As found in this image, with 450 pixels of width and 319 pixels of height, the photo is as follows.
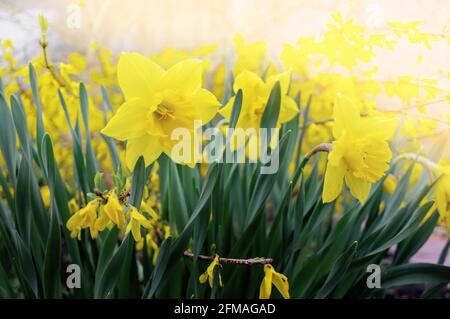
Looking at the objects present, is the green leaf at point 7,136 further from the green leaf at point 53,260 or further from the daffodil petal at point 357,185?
the daffodil petal at point 357,185

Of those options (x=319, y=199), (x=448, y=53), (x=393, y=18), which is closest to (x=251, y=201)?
(x=319, y=199)

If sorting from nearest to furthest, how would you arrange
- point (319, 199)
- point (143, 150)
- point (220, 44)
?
point (143, 150), point (319, 199), point (220, 44)

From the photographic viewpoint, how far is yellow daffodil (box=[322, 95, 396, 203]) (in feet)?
1.98

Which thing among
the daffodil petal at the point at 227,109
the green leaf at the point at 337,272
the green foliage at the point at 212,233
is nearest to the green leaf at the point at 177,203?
the green foliage at the point at 212,233

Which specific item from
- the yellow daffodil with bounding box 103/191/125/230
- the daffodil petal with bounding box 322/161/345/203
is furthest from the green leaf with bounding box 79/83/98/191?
the daffodil petal with bounding box 322/161/345/203

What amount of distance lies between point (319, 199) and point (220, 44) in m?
0.71

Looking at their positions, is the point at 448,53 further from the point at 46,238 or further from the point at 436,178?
the point at 46,238

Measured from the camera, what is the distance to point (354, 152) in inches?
23.7

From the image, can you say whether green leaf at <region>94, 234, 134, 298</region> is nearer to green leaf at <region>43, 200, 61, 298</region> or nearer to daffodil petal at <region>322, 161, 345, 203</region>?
green leaf at <region>43, 200, 61, 298</region>

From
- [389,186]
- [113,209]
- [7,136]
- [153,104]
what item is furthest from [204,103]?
[389,186]

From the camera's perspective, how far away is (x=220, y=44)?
1312mm

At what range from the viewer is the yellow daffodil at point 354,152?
603 millimetres

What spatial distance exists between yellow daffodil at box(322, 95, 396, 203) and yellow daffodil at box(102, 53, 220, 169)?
154 mm

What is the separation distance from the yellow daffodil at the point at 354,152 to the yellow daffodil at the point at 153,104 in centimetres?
15
